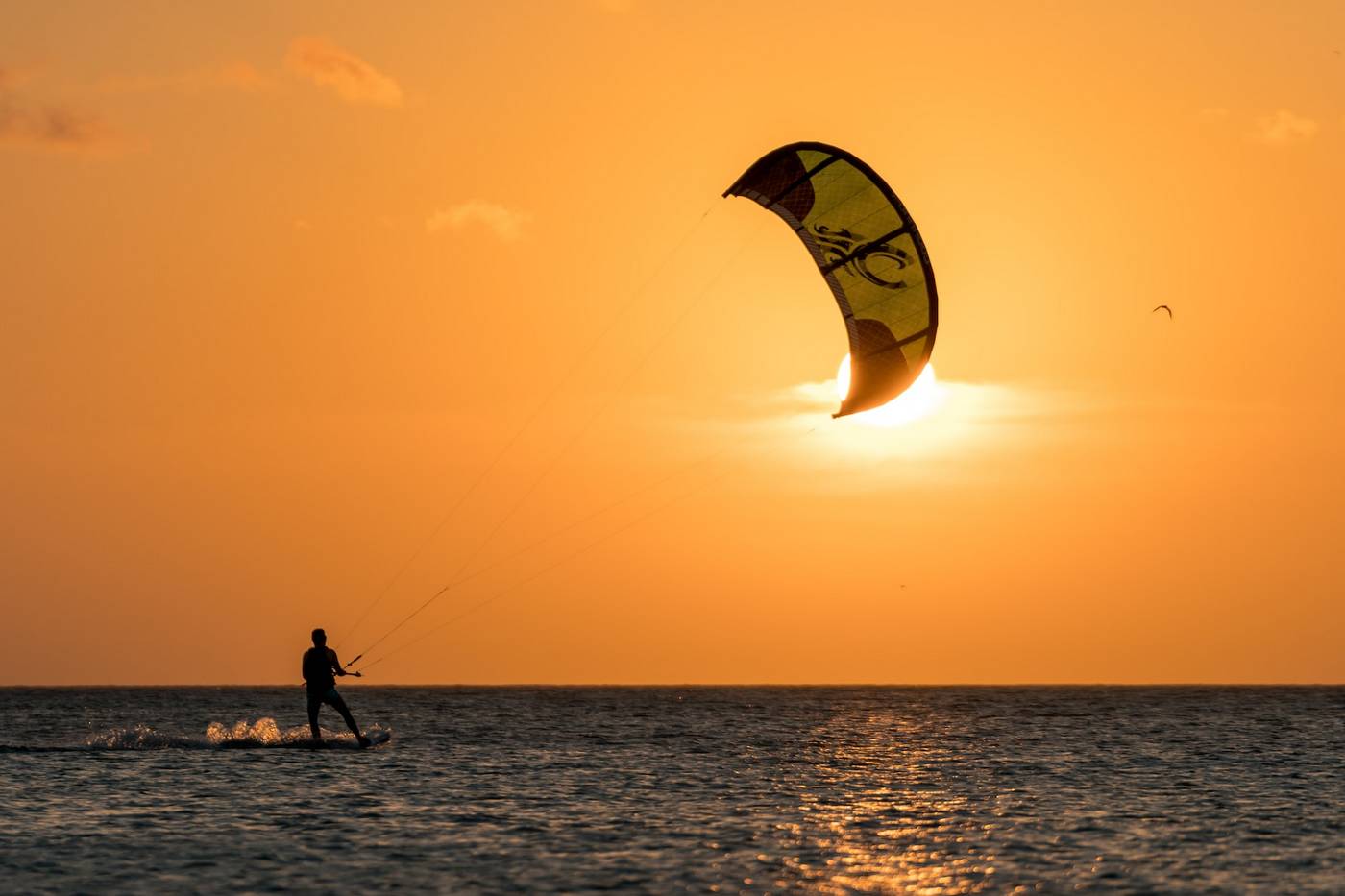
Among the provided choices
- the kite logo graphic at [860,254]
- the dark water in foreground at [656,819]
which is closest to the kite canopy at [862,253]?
the kite logo graphic at [860,254]

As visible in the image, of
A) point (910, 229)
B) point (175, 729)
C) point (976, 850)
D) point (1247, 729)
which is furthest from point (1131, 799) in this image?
point (175, 729)

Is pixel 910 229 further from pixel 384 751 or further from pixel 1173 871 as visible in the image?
pixel 384 751

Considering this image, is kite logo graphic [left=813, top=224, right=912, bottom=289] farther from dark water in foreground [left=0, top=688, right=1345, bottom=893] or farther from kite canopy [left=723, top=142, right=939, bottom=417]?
dark water in foreground [left=0, top=688, right=1345, bottom=893]

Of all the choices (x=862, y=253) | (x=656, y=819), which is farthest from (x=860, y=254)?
(x=656, y=819)

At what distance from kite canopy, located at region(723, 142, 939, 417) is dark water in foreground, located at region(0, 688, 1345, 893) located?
18.6ft

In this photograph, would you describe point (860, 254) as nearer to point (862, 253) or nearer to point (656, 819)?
point (862, 253)

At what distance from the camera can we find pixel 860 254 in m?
21.8

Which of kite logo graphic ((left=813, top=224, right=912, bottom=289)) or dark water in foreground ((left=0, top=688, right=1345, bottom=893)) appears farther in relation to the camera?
kite logo graphic ((left=813, top=224, right=912, bottom=289))

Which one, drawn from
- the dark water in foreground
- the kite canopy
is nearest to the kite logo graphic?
the kite canopy

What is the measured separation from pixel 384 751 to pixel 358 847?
15.3 metres

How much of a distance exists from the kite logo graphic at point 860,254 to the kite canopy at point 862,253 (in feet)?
0.04

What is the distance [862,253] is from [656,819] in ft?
24.7

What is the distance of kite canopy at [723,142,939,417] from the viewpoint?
68.6ft

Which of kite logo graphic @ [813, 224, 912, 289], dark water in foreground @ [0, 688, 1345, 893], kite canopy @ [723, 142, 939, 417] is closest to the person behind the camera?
dark water in foreground @ [0, 688, 1345, 893]
